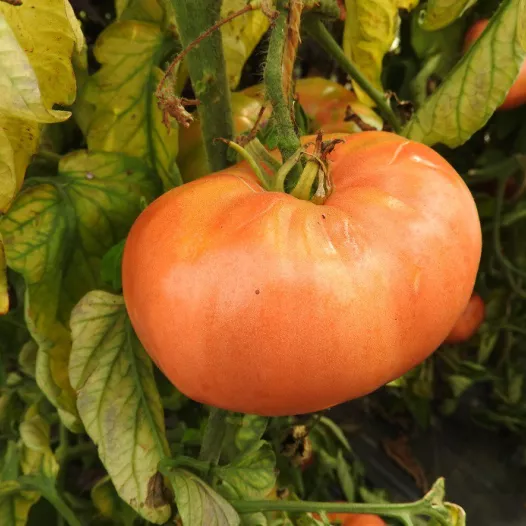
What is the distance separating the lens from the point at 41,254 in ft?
1.24

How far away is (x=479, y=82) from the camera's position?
1.16ft

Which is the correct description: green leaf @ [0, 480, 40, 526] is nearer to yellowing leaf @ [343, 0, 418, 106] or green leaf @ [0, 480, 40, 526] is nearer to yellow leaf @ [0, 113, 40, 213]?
yellow leaf @ [0, 113, 40, 213]

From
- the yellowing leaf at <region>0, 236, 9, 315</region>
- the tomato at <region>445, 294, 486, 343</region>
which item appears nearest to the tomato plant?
the yellowing leaf at <region>0, 236, 9, 315</region>

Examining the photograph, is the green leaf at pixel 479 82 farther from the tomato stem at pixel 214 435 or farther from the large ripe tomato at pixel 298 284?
the tomato stem at pixel 214 435

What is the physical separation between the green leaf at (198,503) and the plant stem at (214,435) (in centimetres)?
3

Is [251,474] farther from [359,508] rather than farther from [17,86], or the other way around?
[17,86]

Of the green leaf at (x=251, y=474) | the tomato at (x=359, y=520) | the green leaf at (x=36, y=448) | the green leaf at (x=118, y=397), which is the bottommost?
the tomato at (x=359, y=520)

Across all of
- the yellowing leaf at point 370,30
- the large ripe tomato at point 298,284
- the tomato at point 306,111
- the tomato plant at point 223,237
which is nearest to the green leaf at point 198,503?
the tomato plant at point 223,237

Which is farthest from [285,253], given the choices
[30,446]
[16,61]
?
[30,446]

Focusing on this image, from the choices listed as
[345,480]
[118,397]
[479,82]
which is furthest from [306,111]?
[345,480]

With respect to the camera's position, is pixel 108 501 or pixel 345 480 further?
pixel 345 480

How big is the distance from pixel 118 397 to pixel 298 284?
187 mm

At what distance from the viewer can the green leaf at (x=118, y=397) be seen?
37 centimetres

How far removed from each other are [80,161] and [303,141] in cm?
15
